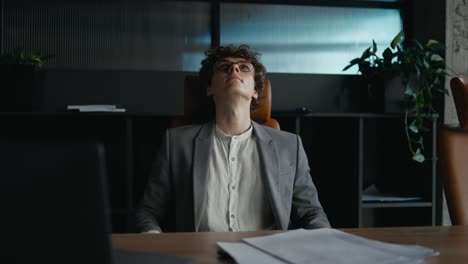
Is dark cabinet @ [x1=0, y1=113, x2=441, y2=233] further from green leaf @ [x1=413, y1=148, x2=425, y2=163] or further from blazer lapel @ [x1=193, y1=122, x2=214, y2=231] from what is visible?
blazer lapel @ [x1=193, y1=122, x2=214, y2=231]

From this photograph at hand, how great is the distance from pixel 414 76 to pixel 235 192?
1.50m

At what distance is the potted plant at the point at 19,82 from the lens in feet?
8.35

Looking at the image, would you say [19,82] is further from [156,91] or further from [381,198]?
[381,198]

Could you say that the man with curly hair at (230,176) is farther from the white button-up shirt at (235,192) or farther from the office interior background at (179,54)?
the office interior background at (179,54)

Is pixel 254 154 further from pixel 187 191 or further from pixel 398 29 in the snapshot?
pixel 398 29

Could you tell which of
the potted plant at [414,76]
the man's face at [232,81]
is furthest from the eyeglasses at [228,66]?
the potted plant at [414,76]

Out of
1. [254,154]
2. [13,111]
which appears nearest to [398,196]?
[254,154]

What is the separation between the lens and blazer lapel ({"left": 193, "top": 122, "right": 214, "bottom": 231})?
1.74m

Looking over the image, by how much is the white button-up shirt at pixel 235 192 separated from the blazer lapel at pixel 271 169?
1.6 inches

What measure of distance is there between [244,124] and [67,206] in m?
1.50

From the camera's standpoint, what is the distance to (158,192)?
1792 millimetres

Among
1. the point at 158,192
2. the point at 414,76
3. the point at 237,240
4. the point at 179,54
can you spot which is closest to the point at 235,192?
the point at 158,192

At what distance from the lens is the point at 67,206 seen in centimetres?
47

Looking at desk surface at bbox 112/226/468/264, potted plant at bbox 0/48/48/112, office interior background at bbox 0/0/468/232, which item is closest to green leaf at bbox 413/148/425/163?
office interior background at bbox 0/0/468/232
